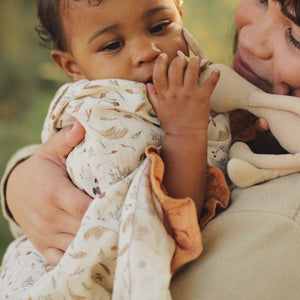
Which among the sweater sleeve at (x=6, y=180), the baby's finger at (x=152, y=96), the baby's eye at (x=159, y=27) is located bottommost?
the sweater sleeve at (x=6, y=180)

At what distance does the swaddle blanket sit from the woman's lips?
14 cm

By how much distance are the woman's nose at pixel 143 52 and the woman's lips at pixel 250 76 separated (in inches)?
9.6

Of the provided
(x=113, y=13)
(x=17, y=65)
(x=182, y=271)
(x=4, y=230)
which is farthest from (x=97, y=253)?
(x=17, y=65)

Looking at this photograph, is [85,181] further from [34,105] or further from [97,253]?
[34,105]

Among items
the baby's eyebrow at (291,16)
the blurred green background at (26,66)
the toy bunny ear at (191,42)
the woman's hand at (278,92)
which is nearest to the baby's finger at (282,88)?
the woman's hand at (278,92)

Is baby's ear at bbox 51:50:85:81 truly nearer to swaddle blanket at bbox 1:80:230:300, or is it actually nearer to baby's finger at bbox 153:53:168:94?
swaddle blanket at bbox 1:80:230:300

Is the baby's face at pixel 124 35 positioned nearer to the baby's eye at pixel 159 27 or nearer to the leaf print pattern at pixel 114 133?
the baby's eye at pixel 159 27

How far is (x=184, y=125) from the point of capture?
788mm

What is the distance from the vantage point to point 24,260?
108 cm

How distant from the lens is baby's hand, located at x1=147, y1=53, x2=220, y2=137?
0.79 metres

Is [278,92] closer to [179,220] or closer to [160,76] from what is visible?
[160,76]

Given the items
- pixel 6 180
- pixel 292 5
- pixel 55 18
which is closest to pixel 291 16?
pixel 292 5

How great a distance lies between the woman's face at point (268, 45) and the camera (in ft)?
2.83

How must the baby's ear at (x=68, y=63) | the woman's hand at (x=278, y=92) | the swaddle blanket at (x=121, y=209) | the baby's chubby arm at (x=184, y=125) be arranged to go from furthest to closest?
the baby's ear at (x=68, y=63) < the woman's hand at (x=278, y=92) < the baby's chubby arm at (x=184, y=125) < the swaddle blanket at (x=121, y=209)
